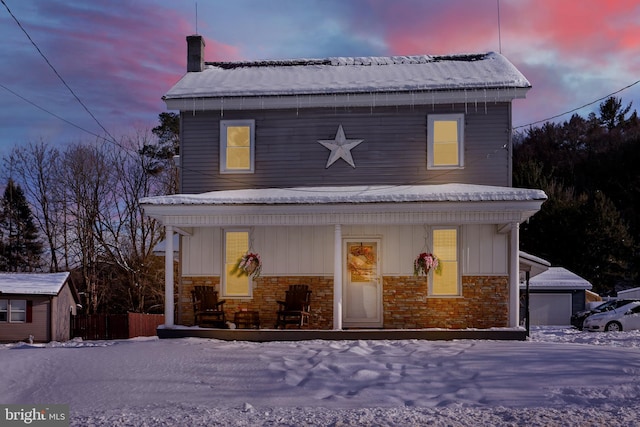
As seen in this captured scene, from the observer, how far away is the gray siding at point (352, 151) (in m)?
15.3

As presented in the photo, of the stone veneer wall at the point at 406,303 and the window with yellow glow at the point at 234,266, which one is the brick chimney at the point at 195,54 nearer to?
the window with yellow glow at the point at 234,266

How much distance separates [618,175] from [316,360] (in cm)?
4118

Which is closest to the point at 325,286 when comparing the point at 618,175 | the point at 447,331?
the point at 447,331

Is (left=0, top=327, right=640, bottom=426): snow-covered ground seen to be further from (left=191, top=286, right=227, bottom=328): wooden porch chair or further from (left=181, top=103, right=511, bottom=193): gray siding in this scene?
(left=181, top=103, right=511, bottom=193): gray siding

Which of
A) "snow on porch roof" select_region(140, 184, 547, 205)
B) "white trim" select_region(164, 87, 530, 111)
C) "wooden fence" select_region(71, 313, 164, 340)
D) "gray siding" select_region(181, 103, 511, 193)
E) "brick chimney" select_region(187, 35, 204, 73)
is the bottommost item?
"wooden fence" select_region(71, 313, 164, 340)

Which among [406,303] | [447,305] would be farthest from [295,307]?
[447,305]

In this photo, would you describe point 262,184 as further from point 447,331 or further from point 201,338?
point 447,331

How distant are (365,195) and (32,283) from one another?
20.5m

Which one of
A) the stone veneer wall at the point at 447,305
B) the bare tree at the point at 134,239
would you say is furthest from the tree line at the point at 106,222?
the stone veneer wall at the point at 447,305

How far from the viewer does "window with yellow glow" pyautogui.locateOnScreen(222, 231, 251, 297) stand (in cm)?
1546

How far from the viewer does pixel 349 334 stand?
44.2 ft

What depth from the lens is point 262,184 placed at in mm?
15727

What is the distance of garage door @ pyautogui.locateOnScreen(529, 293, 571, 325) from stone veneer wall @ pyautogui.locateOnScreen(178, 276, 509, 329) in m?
16.5

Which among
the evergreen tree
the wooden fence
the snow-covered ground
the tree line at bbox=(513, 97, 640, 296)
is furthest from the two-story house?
the evergreen tree
